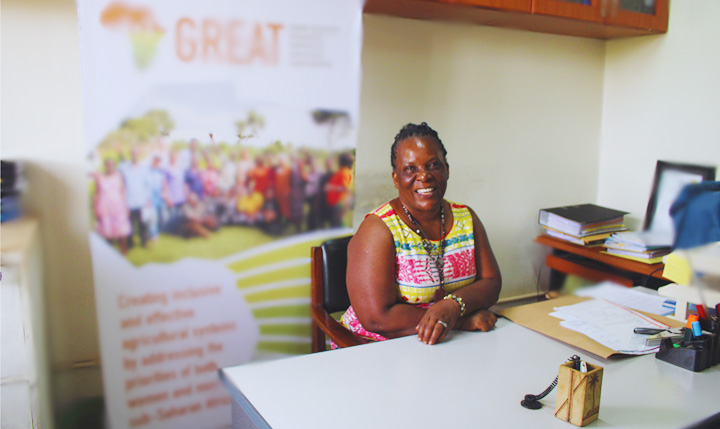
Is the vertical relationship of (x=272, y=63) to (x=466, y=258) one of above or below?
above

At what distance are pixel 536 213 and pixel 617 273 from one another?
1.57ft

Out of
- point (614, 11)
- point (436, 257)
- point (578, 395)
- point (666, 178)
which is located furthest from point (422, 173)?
point (666, 178)

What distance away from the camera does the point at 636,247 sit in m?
2.14

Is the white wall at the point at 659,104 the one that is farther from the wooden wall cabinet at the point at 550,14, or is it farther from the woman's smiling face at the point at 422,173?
the woman's smiling face at the point at 422,173

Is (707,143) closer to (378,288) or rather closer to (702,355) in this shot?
(702,355)

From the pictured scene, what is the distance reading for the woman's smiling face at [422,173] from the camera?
63.0 inches

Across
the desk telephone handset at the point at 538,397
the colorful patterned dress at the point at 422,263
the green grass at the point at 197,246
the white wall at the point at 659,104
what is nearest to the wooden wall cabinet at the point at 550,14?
the white wall at the point at 659,104

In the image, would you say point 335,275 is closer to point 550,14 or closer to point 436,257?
point 436,257

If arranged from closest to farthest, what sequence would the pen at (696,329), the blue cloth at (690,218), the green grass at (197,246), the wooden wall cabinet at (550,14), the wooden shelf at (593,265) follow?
1. the blue cloth at (690,218)
2. the green grass at (197,246)
3. the pen at (696,329)
4. the wooden wall cabinet at (550,14)
5. the wooden shelf at (593,265)

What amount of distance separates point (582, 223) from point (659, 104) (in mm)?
706

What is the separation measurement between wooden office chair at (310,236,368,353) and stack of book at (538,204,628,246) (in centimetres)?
103

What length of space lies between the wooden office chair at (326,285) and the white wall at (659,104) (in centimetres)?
153

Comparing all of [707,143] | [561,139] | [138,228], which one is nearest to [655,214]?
[707,143]

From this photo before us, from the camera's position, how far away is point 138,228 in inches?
41.4
